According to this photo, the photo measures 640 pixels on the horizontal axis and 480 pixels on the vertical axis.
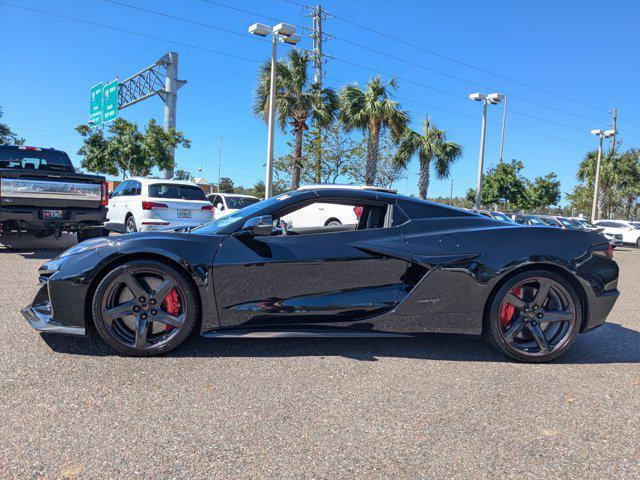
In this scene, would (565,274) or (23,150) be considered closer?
(565,274)

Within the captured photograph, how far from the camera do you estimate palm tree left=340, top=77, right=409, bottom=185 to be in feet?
75.7

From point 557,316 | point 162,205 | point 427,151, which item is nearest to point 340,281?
point 557,316

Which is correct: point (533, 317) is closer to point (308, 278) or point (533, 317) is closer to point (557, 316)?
point (557, 316)

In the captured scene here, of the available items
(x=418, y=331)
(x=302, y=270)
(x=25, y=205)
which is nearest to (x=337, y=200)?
(x=302, y=270)

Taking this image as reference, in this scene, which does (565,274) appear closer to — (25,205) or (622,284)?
(622,284)

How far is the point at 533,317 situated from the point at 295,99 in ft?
64.9

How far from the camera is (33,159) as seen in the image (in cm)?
955

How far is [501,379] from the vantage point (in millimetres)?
3373

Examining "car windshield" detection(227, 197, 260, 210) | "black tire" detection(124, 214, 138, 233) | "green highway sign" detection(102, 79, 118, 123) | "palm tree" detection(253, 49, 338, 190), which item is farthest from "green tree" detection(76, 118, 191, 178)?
"black tire" detection(124, 214, 138, 233)

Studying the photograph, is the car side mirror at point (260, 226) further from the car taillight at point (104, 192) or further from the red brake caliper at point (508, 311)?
the car taillight at point (104, 192)

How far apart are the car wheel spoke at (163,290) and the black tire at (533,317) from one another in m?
2.36

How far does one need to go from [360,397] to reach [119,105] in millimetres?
26026

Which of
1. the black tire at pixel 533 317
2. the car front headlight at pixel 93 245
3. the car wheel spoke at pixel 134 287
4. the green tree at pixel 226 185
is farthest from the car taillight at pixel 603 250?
the green tree at pixel 226 185

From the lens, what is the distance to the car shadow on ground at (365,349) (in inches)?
143
